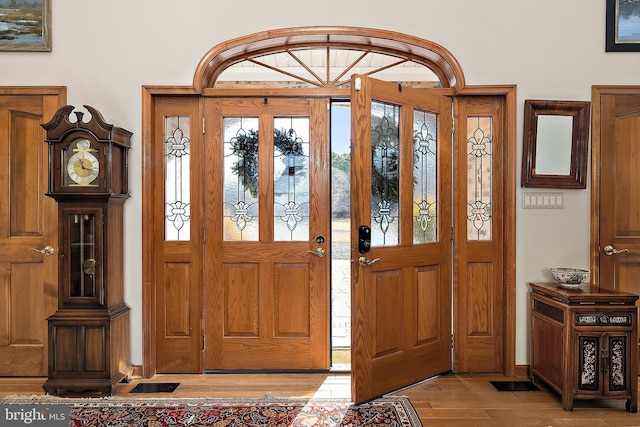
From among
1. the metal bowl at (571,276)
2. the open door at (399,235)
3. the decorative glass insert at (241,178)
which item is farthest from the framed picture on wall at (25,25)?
the metal bowl at (571,276)

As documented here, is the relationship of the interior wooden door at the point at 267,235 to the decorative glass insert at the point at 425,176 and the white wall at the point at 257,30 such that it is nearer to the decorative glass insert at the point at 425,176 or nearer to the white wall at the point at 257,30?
the white wall at the point at 257,30

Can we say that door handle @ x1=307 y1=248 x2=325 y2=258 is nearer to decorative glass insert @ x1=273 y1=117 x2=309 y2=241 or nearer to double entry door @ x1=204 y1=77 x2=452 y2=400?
double entry door @ x1=204 y1=77 x2=452 y2=400

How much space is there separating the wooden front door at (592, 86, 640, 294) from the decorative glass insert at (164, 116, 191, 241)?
9.72 ft

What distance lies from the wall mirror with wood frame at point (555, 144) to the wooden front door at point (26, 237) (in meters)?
3.37

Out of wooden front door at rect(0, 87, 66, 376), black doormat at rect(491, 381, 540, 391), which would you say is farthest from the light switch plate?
wooden front door at rect(0, 87, 66, 376)

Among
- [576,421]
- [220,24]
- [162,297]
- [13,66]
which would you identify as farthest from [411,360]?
[13,66]

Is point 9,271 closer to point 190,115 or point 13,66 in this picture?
point 13,66

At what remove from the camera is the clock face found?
3.02 metres

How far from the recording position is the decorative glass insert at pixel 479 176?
344 centimetres

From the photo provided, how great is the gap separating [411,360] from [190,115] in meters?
2.35

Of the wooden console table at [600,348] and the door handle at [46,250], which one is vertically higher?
the door handle at [46,250]

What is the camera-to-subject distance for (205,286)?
134 inches

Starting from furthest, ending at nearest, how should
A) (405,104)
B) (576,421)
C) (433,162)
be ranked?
1. (433,162)
2. (405,104)
3. (576,421)

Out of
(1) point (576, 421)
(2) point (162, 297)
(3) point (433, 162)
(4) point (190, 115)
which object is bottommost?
(1) point (576, 421)
